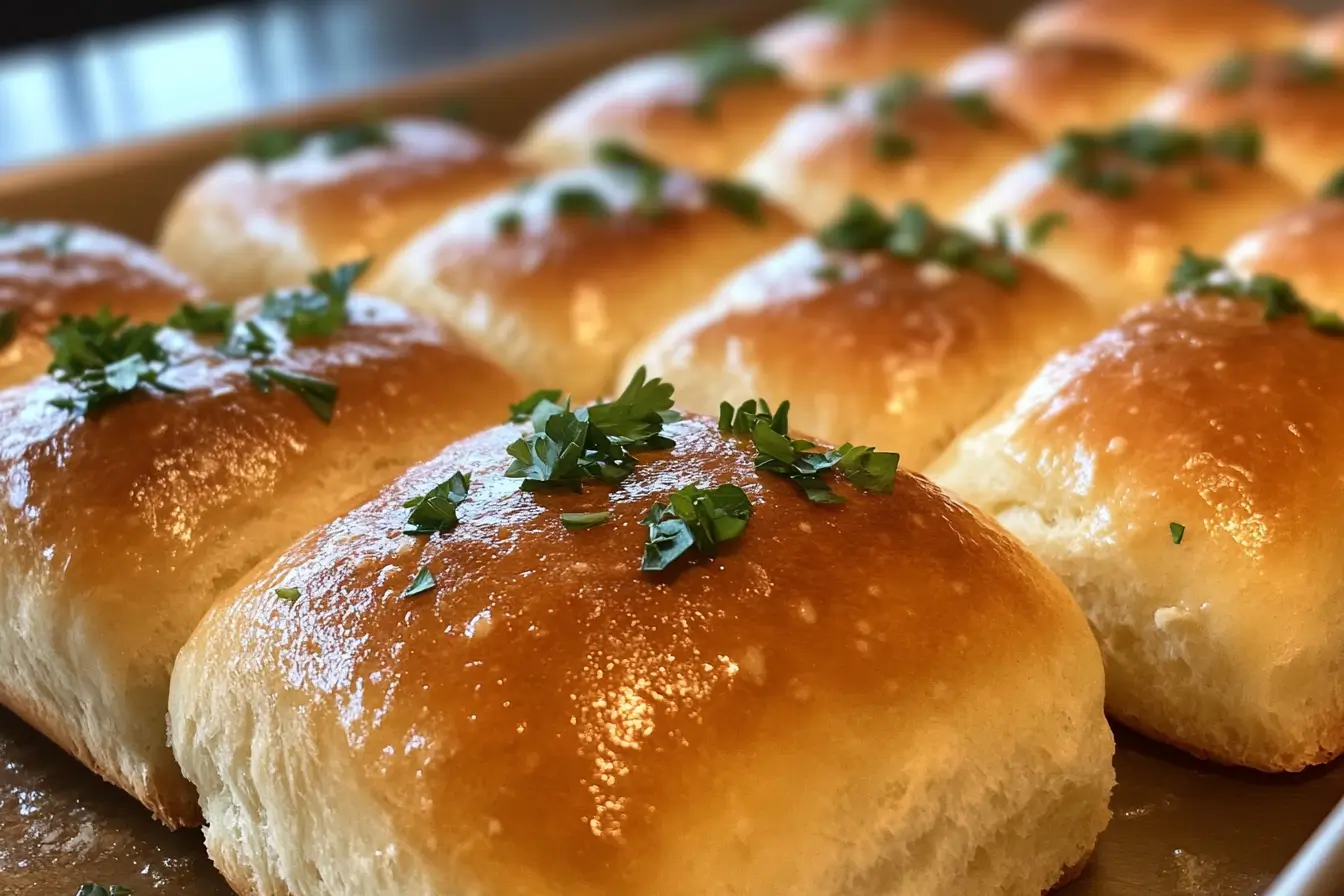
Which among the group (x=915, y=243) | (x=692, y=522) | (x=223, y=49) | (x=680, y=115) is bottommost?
(x=223, y=49)

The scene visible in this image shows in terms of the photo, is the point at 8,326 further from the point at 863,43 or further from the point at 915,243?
the point at 863,43

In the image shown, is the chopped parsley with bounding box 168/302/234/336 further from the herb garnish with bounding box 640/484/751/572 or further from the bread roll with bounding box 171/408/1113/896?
the herb garnish with bounding box 640/484/751/572

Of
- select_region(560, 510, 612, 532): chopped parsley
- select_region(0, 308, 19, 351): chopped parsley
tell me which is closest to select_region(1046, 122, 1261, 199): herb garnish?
select_region(560, 510, 612, 532): chopped parsley

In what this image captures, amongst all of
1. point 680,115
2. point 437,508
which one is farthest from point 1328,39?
point 437,508

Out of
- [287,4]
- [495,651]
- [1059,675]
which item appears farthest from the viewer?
[287,4]

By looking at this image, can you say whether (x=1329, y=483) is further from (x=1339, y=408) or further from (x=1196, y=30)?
(x=1196, y=30)

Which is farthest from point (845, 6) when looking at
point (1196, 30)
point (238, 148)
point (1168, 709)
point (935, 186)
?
point (1168, 709)
